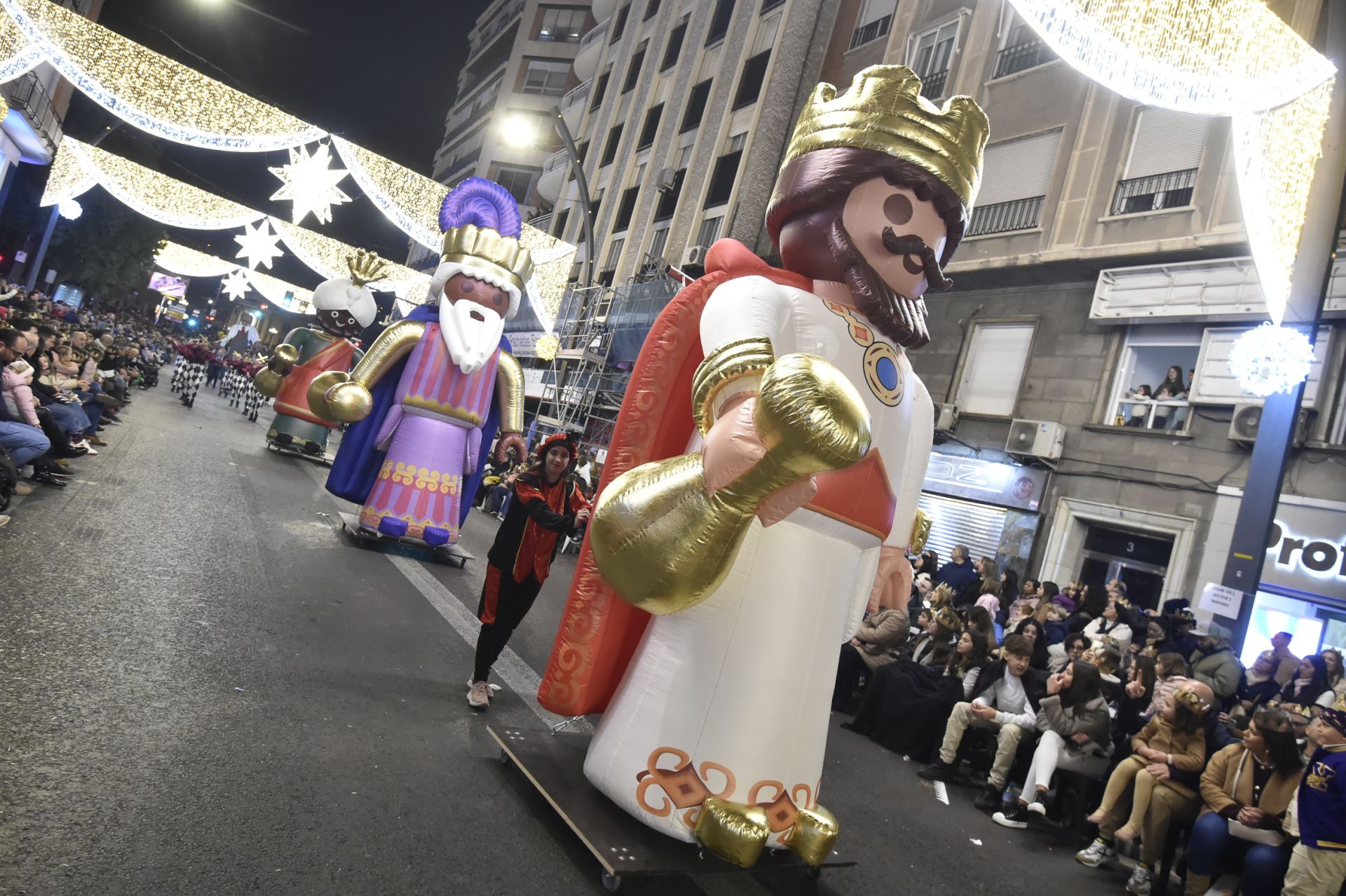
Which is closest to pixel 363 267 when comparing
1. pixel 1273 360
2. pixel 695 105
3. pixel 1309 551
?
pixel 1273 360

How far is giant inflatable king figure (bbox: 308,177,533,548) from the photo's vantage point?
6297 mm

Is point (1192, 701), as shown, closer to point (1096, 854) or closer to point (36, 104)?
point (1096, 854)

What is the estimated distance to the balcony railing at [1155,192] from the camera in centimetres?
1070

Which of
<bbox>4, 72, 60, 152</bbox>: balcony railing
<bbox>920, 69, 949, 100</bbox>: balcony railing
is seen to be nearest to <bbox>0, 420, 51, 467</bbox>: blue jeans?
<bbox>920, 69, 949, 100</bbox>: balcony railing

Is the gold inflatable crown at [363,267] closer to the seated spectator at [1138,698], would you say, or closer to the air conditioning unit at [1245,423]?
the seated spectator at [1138,698]

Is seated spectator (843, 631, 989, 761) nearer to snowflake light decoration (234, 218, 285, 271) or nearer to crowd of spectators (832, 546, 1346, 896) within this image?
crowd of spectators (832, 546, 1346, 896)

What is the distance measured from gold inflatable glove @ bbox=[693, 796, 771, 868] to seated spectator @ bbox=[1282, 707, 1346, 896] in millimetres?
3025

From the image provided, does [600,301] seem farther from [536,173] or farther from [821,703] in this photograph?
[821,703]

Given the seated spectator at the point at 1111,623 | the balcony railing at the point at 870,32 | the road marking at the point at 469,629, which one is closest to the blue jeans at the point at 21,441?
the road marking at the point at 469,629

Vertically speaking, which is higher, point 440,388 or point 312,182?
point 312,182

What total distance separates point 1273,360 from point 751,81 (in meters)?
16.2

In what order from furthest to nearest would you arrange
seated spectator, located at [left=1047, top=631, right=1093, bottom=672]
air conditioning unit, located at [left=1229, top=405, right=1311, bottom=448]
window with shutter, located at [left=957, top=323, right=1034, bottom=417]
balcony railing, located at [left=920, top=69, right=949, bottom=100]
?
balcony railing, located at [left=920, top=69, right=949, bottom=100], window with shutter, located at [left=957, top=323, right=1034, bottom=417], air conditioning unit, located at [left=1229, top=405, right=1311, bottom=448], seated spectator, located at [left=1047, top=631, right=1093, bottom=672]

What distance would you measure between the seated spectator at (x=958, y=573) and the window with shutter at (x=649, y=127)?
690 inches

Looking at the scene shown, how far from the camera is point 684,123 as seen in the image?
72.2ft
